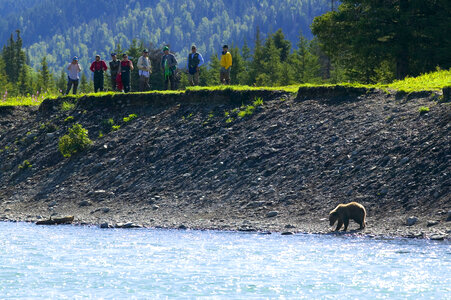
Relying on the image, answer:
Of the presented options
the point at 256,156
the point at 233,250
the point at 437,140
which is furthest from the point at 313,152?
the point at 233,250

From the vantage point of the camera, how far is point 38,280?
16.7 metres

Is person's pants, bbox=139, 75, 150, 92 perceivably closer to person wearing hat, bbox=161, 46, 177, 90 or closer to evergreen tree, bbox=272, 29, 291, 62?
person wearing hat, bbox=161, 46, 177, 90

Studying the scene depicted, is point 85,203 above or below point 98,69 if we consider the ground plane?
below

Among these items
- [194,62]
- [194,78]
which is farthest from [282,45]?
[194,62]

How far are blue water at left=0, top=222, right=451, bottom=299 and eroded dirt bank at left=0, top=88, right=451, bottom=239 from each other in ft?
8.44

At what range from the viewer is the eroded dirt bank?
2445 cm

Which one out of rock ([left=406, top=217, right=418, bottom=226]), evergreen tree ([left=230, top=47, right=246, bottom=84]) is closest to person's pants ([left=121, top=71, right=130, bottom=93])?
rock ([left=406, top=217, right=418, bottom=226])

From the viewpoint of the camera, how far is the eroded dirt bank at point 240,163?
24453 mm

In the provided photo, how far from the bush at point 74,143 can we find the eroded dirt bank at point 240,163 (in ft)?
1.25

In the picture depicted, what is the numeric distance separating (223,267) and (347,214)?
588 centimetres

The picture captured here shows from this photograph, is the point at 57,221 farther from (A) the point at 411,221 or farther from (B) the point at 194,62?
(B) the point at 194,62

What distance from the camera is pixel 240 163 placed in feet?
96.7

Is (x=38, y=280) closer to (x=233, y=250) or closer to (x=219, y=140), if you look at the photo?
(x=233, y=250)

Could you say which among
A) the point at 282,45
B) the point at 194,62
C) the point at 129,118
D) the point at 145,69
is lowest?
the point at 129,118
